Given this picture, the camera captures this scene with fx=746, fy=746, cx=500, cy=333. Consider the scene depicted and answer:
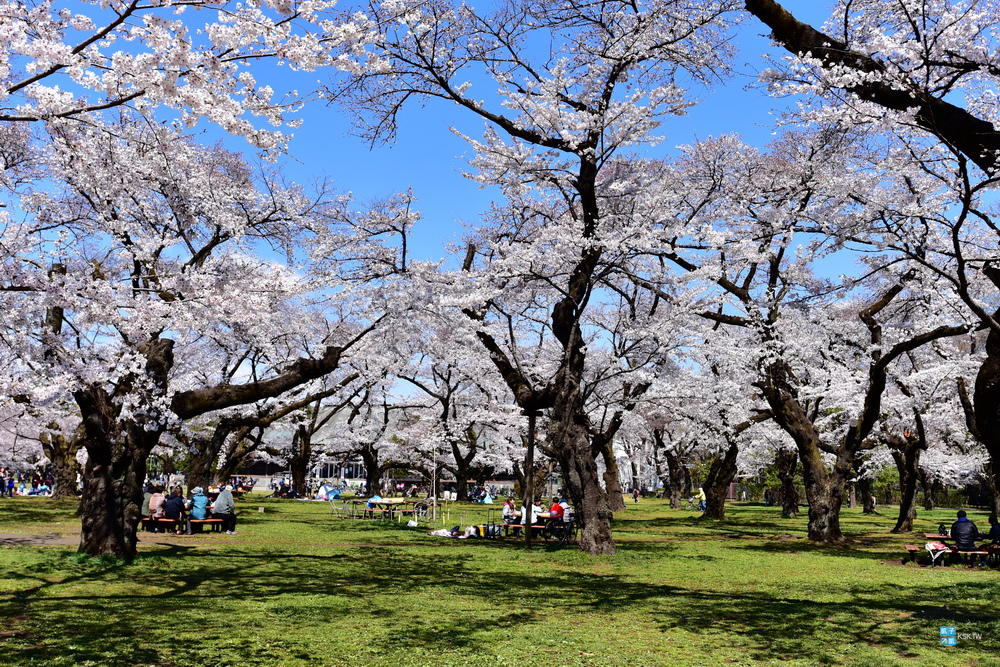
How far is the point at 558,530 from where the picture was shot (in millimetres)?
20094

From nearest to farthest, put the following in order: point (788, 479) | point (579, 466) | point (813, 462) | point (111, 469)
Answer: point (111, 469)
point (579, 466)
point (813, 462)
point (788, 479)

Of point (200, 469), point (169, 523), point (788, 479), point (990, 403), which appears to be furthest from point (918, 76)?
point (788, 479)

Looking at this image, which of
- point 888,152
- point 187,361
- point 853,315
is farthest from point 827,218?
point 187,361

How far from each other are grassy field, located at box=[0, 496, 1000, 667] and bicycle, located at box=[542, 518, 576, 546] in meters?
1.94

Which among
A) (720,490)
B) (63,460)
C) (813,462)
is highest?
(813,462)

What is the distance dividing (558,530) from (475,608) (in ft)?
36.0

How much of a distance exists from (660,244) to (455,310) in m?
5.42

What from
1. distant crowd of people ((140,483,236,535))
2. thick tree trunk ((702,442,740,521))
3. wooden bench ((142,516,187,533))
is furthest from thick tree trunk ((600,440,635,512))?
wooden bench ((142,516,187,533))

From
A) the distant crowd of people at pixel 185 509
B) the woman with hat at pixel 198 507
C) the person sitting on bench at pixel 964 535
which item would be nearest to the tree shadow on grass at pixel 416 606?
the person sitting on bench at pixel 964 535

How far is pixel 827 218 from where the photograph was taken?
1691 cm

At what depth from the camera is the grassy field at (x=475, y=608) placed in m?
6.89

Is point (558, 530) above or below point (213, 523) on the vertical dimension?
below

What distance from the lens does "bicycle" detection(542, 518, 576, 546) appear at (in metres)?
19.6

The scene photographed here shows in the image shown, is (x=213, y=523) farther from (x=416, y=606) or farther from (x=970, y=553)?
(x=970, y=553)
